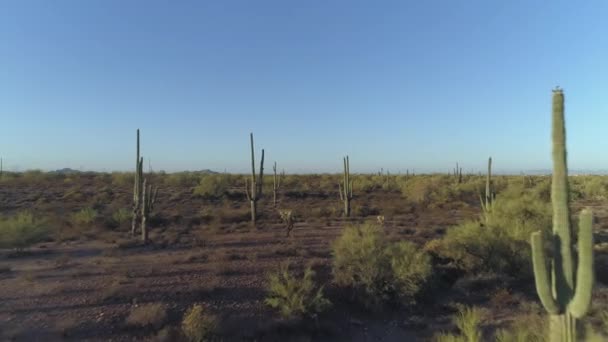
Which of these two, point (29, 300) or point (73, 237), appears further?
point (73, 237)

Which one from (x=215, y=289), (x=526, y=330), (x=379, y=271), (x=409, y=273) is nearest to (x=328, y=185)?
(x=379, y=271)

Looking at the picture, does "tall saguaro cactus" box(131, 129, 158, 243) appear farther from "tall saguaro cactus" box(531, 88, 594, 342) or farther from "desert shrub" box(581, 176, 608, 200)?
"desert shrub" box(581, 176, 608, 200)

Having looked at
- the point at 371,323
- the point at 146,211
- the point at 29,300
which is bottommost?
the point at 371,323

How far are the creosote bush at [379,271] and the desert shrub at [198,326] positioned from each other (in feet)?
12.7

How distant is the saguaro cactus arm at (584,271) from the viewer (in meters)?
4.80

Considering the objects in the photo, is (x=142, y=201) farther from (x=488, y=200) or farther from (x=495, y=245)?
(x=488, y=200)

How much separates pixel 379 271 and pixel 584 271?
5.54m

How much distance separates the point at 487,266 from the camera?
445 inches

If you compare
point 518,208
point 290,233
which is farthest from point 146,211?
point 518,208

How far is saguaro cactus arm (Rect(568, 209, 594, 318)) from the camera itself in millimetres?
4805

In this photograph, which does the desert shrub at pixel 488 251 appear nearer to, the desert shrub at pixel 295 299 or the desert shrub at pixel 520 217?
the desert shrub at pixel 520 217

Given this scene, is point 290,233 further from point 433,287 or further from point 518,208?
point 518,208

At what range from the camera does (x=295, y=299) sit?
8.48 m

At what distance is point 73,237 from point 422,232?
1586cm
